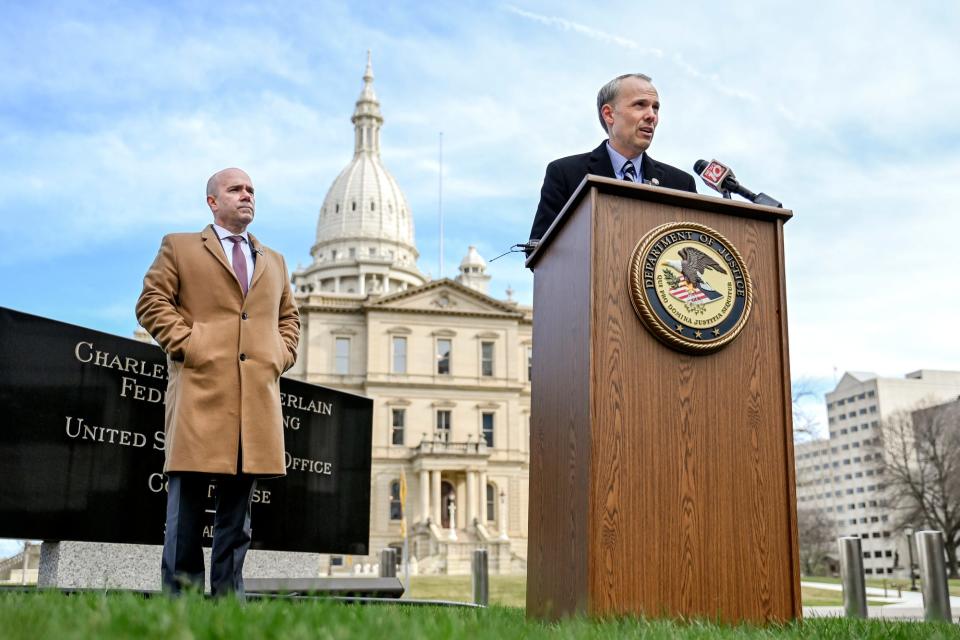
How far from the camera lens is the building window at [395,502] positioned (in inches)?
1886

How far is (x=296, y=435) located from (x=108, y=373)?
172cm

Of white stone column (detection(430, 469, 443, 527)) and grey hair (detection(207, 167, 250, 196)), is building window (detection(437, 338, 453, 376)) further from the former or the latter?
grey hair (detection(207, 167, 250, 196))

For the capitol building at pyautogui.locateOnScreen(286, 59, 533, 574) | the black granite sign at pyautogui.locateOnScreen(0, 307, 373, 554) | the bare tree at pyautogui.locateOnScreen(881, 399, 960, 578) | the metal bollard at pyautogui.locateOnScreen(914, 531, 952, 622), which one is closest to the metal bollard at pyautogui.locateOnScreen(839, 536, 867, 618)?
the metal bollard at pyautogui.locateOnScreen(914, 531, 952, 622)

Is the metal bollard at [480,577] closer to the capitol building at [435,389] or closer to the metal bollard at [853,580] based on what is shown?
the metal bollard at [853,580]

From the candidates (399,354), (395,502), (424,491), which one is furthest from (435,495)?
(399,354)

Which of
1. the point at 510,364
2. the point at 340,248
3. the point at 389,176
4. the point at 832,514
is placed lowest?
the point at 832,514

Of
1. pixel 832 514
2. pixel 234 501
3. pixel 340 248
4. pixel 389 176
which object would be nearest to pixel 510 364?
pixel 340 248

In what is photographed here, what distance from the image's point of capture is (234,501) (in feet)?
12.9

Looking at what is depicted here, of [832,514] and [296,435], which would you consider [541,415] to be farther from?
[832,514]

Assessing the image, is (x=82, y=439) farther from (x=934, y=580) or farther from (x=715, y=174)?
(x=934, y=580)

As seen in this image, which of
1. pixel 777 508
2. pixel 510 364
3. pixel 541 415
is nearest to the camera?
pixel 777 508

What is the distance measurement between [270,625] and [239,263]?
2343 millimetres

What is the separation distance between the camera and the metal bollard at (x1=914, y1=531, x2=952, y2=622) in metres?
8.66

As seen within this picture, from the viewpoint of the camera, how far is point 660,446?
316 centimetres
